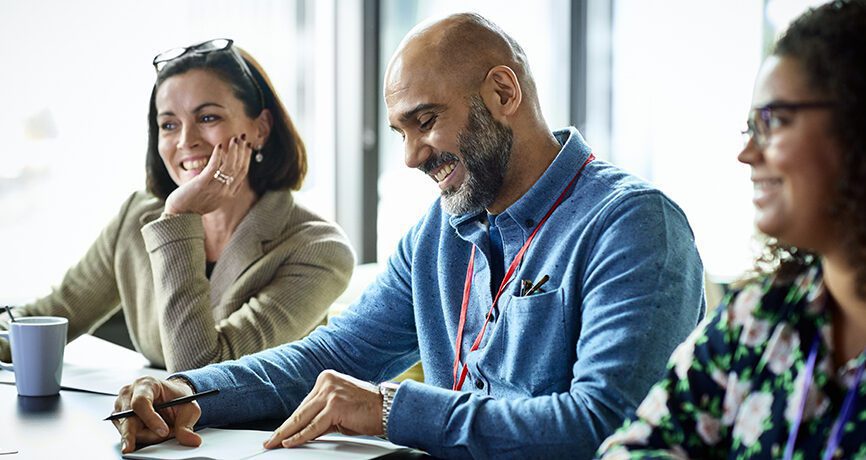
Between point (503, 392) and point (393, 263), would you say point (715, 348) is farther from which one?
point (393, 263)

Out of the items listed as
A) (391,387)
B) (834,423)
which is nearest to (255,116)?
(391,387)

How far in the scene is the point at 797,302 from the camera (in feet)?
3.46

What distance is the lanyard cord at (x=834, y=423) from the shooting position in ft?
3.14

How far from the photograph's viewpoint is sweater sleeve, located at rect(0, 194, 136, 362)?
250 cm

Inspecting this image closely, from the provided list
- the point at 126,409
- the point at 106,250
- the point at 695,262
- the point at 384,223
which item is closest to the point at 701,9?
the point at 384,223

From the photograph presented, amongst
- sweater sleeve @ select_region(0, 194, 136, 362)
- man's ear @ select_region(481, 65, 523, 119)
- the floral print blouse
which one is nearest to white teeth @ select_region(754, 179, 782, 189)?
the floral print blouse

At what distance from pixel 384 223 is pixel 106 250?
2137 mm

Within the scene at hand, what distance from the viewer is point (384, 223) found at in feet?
15.0

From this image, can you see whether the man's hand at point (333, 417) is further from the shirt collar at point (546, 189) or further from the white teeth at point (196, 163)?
the white teeth at point (196, 163)

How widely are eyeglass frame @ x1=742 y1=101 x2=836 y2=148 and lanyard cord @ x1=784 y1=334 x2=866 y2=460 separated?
210 mm

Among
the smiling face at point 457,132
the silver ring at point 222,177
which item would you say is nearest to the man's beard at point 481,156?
the smiling face at point 457,132

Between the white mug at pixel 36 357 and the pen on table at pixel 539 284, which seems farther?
the white mug at pixel 36 357

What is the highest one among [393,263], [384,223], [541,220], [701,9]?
[701,9]

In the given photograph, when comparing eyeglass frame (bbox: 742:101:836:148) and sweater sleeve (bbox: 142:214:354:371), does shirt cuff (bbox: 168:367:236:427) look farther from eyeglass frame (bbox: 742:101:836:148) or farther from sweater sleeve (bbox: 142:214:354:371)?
eyeglass frame (bbox: 742:101:836:148)
